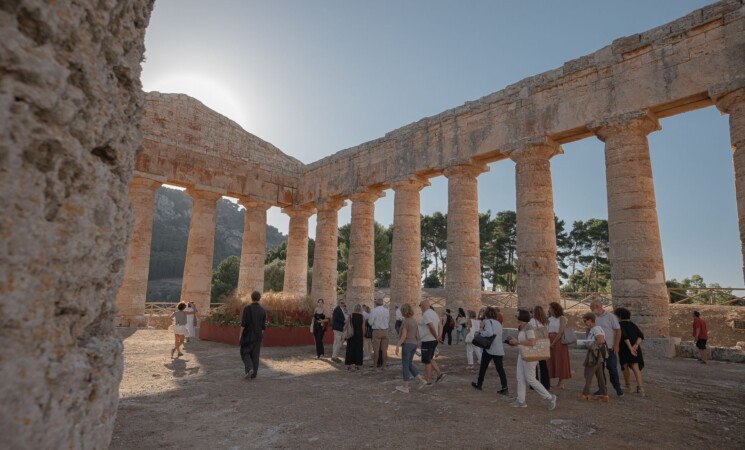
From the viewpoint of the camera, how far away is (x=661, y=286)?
11.5m

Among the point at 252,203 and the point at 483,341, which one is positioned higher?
the point at 252,203

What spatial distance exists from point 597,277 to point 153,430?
2131 inches

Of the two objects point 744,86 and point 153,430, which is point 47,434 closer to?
point 153,430

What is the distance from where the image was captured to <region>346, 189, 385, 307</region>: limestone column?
19.1 metres

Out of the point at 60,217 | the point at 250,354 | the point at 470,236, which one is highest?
the point at 470,236

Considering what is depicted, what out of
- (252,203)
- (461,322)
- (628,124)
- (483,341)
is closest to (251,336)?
(483,341)

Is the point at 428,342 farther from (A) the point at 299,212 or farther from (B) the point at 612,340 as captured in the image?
(A) the point at 299,212

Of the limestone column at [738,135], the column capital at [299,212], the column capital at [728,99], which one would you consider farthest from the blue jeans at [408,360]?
the column capital at [299,212]

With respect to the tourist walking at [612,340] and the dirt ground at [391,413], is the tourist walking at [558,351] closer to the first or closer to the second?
the dirt ground at [391,413]

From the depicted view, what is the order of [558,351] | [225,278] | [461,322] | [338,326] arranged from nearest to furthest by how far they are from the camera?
[558,351], [338,326], [461,322], [225,278]

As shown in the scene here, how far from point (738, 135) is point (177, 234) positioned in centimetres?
11228

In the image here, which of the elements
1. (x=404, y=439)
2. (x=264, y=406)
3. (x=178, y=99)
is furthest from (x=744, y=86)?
(x=178, y=99)

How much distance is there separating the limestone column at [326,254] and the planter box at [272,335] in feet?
19.9

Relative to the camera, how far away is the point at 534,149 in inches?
555
